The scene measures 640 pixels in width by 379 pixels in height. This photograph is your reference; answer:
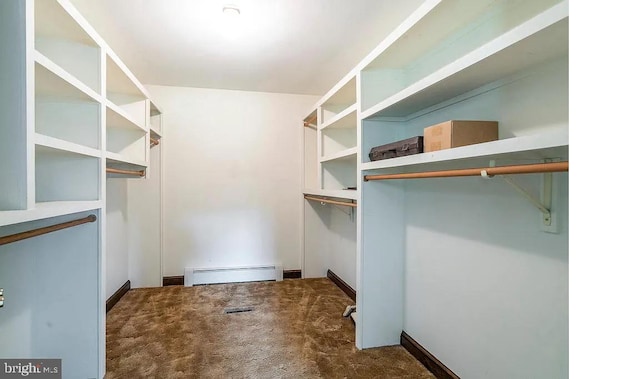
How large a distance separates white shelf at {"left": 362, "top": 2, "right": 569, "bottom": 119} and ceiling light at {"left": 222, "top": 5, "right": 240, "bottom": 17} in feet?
3.59

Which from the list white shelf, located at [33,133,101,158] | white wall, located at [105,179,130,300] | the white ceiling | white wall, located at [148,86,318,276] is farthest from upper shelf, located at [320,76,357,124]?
white wall, located at [105,179,130,300]

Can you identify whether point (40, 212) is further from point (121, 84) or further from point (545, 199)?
point (545, 199)

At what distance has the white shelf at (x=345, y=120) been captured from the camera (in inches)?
94.3

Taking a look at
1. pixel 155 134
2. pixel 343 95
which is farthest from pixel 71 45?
pixel 343 95

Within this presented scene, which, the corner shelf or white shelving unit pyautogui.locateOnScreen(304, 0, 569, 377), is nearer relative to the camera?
white shelving unit pyautogui.locateOnScreen(304, 0, 569, 377)

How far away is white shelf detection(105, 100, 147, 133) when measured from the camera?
1.96 meters

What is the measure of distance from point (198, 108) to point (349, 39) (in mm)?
2069

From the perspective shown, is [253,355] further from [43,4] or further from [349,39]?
[349,39]

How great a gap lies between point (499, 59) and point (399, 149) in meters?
0.69

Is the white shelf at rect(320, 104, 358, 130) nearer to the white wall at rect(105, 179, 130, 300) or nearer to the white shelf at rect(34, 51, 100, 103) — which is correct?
the white shelf at rect(34, 51, 100, 103)

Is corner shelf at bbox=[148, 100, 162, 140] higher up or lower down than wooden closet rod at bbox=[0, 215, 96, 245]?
higher up

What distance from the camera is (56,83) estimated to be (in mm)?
1438
